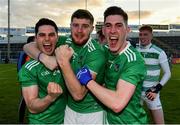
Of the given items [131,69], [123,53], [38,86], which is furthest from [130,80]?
[38,86]

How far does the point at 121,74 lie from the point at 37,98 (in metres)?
0.90

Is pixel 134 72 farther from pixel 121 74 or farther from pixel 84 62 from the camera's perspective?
pixel 84 62

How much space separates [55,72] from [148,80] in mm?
4315

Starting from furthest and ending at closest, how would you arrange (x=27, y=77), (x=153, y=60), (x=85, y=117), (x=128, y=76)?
(x=153, y=60)
(x=85, y=117)
(x=27, y=77)
(x=128, y=76)

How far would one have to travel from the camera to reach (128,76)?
3.64m

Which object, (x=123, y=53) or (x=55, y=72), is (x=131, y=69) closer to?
(x=123, y=53)

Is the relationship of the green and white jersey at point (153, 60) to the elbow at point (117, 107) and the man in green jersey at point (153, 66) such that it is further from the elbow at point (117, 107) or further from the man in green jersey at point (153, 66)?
the elbow at point (117, 107)

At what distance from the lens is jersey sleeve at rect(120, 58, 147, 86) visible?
364 cm

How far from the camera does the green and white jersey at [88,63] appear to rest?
408 centimetres

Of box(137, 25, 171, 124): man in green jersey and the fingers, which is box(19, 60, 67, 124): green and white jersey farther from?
box(137, 25, 171, 124): man in green jersey

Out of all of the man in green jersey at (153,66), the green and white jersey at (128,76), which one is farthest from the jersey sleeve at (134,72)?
the man in green jersey at (153,66)

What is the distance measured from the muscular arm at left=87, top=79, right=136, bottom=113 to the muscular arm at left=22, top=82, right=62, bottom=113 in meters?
0.33

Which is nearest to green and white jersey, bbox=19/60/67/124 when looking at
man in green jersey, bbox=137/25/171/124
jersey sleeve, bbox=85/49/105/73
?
jersey sleeve, bbox=85/49/105/73

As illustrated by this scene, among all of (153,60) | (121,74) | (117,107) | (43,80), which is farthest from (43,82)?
(153,60)
